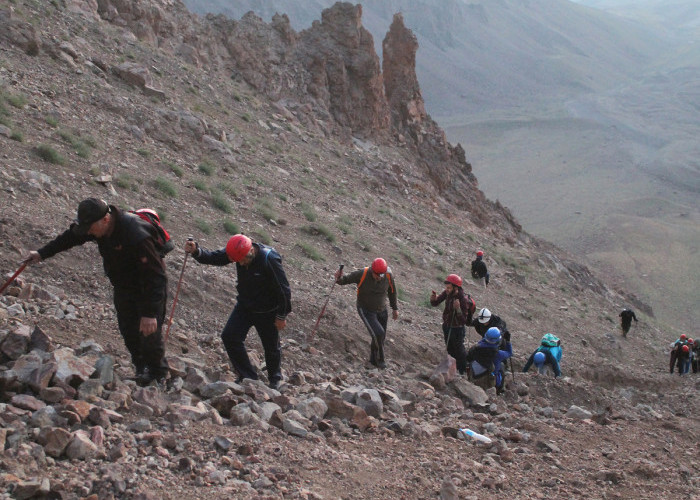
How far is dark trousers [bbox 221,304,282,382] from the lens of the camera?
6066mm

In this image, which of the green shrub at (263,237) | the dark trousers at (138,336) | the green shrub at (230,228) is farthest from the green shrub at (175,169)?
the dark trousers at (138,336)

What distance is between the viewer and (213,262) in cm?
597

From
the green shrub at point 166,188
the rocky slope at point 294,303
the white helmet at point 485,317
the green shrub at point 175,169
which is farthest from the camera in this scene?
the green shrub at point 175,169

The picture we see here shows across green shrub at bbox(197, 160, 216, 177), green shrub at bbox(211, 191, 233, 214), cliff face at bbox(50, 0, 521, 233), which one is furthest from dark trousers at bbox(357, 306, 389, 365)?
cliff face at bbox(50, 0, 521, 233)

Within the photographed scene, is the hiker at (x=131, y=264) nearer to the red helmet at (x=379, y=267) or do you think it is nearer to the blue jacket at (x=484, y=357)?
the red helmet at (x=379, y=267)

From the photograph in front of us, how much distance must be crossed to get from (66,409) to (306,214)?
12687 millimetres

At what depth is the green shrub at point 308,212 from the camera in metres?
16.6

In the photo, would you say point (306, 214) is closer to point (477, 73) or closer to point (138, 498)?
point (138, 498)

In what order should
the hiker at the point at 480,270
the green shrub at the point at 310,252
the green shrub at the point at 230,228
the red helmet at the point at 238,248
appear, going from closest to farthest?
the red helmet at the point at 238,248
the green shrub at the point at 230,228
the green shrub at the point at 310,252
the hiker at the point at 480,270

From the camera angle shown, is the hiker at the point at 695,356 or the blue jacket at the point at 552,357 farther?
the hiker at the point at 695,356

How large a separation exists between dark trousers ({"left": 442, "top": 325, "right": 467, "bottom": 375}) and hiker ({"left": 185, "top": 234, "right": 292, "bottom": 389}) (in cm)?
338

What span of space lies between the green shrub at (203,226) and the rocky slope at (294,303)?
11 cm

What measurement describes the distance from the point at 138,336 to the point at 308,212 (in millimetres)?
11735

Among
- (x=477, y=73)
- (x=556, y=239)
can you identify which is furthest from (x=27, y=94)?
(x=477, y=73)
